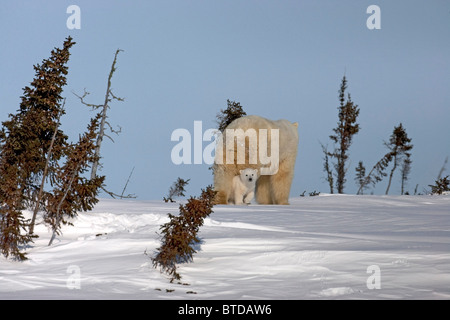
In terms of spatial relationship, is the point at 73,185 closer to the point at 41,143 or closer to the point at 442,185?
the point at 41,143

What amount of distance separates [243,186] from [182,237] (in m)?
6.51

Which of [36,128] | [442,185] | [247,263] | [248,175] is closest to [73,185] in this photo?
[36,128]

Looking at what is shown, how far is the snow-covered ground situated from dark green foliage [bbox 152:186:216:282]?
0.42ft

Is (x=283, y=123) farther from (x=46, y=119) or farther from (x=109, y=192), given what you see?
(x=46, y=119)

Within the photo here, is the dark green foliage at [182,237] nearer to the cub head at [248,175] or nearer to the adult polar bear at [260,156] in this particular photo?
the cub head at [248,175]

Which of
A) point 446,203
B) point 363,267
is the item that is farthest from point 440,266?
point 446,203

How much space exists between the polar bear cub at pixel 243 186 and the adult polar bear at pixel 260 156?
99mm

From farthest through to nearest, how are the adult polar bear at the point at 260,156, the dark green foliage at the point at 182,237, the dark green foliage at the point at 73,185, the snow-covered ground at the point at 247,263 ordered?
1. the adult polar bear at the point at 260,156
2. the dark green foliage at the point at 73,185
3. the dark green foliage at the point at 182,237
4. the snow-covered ground at the point at 247,263

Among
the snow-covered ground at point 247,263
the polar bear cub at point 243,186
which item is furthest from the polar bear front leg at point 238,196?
the snow-covered ground at point 247,263

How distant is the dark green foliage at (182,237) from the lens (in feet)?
19.0

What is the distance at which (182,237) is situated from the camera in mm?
6059

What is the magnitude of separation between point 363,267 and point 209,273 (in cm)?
154

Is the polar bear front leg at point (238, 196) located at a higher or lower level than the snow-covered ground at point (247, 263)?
higher

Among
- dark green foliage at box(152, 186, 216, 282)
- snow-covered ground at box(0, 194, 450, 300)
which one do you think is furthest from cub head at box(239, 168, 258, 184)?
dark green foliage at box(152, 186, 216, 282)
